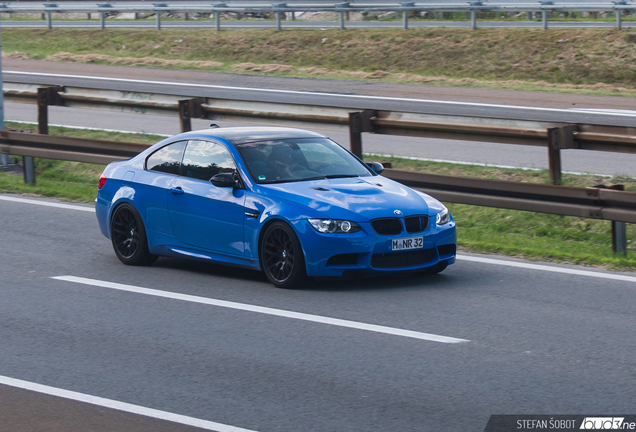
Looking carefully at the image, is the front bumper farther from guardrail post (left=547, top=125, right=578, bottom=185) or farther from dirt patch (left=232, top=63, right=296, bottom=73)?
dirt patch (left=232, top=63, right=296, bottom=73)

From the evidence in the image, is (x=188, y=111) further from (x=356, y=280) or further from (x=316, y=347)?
(x=316, y=347)

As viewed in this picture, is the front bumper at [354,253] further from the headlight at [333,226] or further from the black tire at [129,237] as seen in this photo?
the black tire at [129,237]

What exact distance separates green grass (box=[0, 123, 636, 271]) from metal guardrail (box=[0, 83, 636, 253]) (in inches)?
16.8

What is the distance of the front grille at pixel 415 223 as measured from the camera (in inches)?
344

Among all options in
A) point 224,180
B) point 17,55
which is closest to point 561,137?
point 224,180

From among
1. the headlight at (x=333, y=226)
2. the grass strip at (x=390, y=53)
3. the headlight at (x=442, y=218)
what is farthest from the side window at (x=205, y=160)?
the grass strip at (x=390, y=53)

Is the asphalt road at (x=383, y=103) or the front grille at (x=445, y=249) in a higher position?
the asphalt road at (x=383, y=103)

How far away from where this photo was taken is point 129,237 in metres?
10.2

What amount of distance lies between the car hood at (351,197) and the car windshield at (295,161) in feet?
0.59

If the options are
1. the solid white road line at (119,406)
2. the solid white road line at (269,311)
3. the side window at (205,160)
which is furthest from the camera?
the side window at (205,160)

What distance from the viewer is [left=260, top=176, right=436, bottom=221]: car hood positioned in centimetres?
860

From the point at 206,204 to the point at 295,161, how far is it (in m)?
0.94

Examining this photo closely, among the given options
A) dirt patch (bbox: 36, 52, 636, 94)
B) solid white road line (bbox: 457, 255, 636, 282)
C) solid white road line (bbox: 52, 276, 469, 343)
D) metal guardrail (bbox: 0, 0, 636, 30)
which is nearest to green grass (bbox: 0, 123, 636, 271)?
solid white road line (bbox: 457, 255, 636, 282)

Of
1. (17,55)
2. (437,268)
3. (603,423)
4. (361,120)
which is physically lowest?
(603,423)
